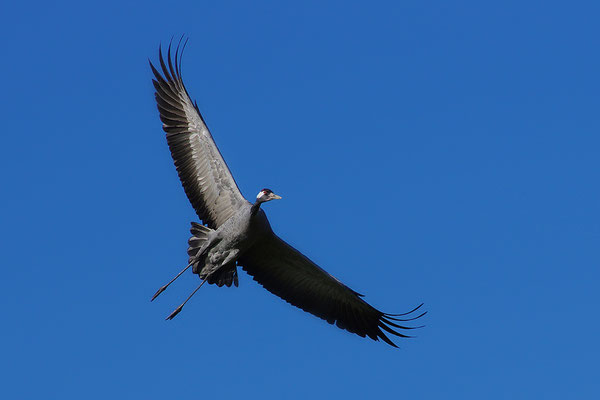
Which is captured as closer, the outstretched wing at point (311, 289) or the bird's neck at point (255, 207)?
the bird's neck at point (255, 207)

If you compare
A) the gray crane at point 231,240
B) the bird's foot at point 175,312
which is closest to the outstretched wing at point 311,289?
the gray crane at point 231,240

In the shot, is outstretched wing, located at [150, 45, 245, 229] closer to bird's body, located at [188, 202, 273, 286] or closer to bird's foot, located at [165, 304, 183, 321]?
bird's body, located at [188, 202, 273, 286]

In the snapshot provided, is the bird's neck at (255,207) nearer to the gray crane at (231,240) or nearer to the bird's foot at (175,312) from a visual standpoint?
the gray crane at (231,240)

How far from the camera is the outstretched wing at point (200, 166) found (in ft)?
49.3

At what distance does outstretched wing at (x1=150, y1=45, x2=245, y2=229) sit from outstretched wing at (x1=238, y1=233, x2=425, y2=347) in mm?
893

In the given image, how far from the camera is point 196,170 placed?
50.0 feet

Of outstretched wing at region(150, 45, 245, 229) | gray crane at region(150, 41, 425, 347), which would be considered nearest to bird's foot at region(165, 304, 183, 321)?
gray crane at region(150, 41, 425, 347)

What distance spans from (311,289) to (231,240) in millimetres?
2141

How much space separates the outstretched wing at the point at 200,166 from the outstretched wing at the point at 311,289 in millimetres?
893

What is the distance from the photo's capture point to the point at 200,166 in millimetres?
15227

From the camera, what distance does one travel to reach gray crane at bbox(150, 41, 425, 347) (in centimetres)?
1465

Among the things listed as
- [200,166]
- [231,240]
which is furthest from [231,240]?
[200,166]

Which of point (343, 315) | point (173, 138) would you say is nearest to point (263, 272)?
point (343, 315)

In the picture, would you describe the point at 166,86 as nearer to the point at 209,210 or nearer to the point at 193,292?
the point at 209,210
